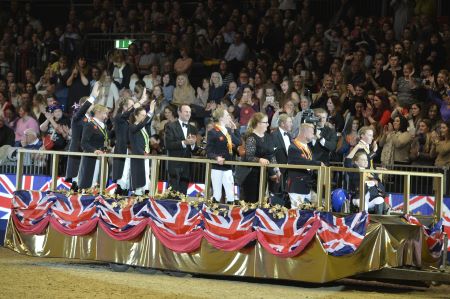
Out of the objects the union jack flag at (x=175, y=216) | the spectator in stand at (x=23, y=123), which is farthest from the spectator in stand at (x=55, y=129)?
the union jack flag at (x=175, y=216)

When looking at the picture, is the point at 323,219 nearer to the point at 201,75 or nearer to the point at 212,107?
the point at 212,107

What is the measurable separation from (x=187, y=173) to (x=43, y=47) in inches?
482

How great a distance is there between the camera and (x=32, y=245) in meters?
15.3

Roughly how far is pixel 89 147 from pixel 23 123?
21.2 ft

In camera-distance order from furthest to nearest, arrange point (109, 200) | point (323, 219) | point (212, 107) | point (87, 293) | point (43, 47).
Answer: point (43, 47), point (212, 107), point (109, 200), point (323, 219), point (87, 293)

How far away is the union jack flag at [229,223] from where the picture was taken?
13.6 m

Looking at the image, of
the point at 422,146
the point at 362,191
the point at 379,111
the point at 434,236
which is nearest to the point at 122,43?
the point at 379,111

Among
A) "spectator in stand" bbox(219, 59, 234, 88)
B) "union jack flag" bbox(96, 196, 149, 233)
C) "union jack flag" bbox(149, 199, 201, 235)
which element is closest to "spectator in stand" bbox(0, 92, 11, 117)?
"spectator in stand" bbox(219, 59, 234, 88)

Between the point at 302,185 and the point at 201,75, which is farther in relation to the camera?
the point at 201,75

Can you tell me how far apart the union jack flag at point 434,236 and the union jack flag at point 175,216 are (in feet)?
9.61

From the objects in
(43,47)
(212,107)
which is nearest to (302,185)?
(212,107)

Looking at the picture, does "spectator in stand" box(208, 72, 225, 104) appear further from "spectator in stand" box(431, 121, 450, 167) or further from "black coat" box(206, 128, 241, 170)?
"black coat" box(206, 128, 241, 170)

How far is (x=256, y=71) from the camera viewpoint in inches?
839

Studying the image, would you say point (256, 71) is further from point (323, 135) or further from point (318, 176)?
point (318, 176)
